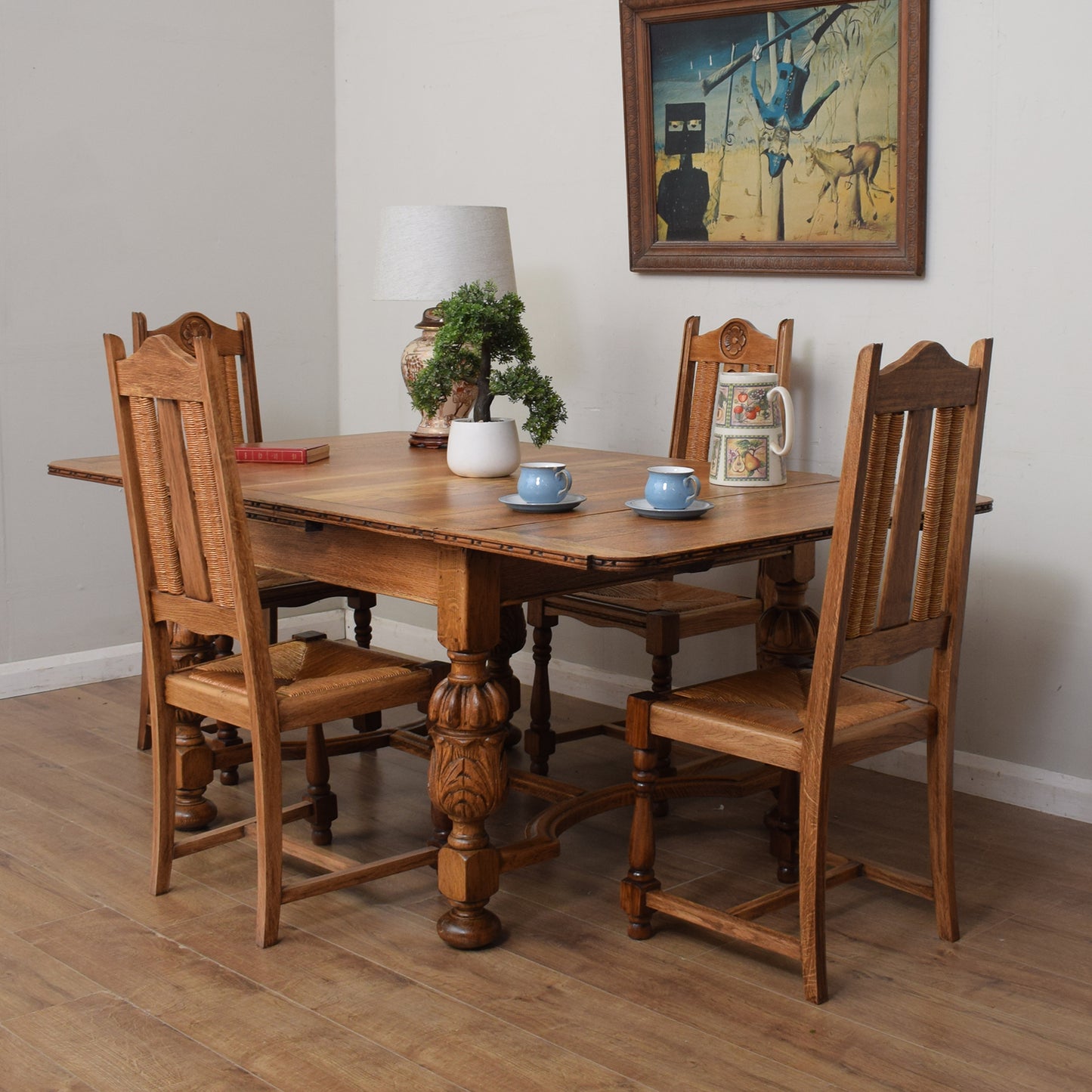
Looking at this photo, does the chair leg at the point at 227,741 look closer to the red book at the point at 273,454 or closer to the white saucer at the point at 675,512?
the red book at the point at 273,454

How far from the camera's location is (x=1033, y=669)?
3152mm

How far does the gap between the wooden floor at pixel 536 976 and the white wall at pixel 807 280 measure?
1.91ft

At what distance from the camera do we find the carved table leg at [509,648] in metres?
3.24

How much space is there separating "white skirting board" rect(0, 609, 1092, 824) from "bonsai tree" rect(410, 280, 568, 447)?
127 centimetres

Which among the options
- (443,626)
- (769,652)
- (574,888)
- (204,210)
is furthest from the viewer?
(204,210)

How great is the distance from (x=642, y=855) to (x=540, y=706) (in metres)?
0.95

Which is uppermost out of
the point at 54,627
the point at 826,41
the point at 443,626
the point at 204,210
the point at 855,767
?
the point at 826,41

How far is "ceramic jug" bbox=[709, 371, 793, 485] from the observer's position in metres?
2.62

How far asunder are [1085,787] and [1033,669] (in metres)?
0.28

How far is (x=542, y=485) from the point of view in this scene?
2369mm

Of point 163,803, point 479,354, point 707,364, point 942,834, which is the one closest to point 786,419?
point 479,354

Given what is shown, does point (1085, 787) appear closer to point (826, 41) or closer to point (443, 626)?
point (443, 626)

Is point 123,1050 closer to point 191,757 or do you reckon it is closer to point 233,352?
point 191,757

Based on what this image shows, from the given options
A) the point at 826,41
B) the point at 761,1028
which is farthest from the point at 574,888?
the point at 826,41
